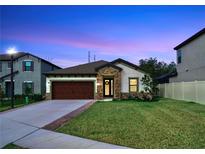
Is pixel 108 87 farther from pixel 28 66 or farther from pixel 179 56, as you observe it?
pixel 28 66

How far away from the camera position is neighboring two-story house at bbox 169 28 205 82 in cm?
2379

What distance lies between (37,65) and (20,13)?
18068 millimetres

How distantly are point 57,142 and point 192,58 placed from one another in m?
19.6

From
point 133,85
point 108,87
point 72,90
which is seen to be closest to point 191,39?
point 133,85

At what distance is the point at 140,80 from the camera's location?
30.2m

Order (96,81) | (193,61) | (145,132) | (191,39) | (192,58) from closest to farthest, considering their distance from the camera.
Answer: (145,132), (191,39), (193,61), (192,58), (96,81)

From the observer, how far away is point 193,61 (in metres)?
25.9

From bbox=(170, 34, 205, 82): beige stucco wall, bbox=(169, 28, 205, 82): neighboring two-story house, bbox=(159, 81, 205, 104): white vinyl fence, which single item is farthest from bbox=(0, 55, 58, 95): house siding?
bbox=(170, 34, 205, 82): beige stucco wall

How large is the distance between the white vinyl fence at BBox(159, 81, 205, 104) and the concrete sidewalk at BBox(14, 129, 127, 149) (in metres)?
13.7

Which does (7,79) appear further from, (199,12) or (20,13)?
(199,12)

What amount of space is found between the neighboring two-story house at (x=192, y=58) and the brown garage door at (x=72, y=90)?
28.5ft

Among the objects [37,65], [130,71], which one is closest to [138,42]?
[130,71]

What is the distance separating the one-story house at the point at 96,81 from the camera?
3031cm

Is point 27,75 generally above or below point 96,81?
above
